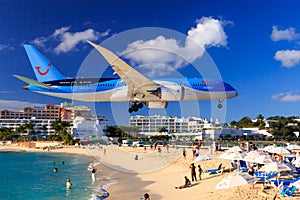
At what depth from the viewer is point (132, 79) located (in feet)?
81.4

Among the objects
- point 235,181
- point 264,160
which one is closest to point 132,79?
point 264,160

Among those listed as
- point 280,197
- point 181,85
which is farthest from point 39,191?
point 280,197

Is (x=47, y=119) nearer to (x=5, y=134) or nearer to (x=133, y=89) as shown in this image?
(x=5, y=134)

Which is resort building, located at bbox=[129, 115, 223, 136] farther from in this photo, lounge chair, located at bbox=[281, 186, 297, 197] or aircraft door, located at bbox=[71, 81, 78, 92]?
lounge chair, located at bbox=[281, 186, 297, 197]

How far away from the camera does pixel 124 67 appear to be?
23.2 meters

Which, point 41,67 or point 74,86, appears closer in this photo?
point 74,86

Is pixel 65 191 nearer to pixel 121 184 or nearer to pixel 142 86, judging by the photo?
pixel 121 184

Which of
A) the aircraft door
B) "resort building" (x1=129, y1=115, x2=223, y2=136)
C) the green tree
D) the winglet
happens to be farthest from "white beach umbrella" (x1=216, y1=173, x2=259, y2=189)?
the green tree

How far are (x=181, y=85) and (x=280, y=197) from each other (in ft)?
44.0

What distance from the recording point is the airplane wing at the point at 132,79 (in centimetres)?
2214

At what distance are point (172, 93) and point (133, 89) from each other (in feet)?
10.4

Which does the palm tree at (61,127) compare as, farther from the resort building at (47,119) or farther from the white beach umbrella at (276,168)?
the white beach umbrella at (276,168)

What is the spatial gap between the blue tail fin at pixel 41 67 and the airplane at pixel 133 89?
782mm

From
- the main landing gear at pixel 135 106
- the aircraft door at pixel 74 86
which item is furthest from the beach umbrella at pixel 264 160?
the aircraft door at pixel 74 86
